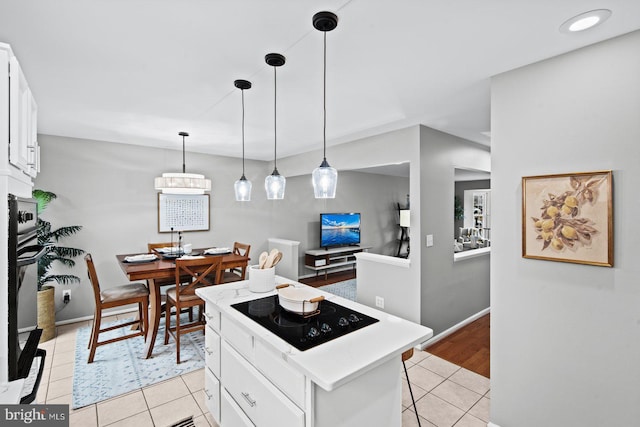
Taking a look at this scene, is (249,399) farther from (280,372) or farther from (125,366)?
(125,366)

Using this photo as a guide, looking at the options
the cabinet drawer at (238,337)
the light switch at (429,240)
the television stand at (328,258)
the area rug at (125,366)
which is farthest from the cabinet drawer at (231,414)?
the television stand at (328,258)

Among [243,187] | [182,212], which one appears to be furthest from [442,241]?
[182,212]

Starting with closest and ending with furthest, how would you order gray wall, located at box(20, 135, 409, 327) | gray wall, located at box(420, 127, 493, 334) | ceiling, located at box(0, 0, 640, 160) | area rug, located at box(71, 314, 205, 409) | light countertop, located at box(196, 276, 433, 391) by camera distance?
light countertop, located at box(196, 276, 433, 391)
ceiling, located at box(0, 0, 640, 160)
area rug, located at box(71, 314, 205, 409)
gray wall, located at box(420, 127, 493, 334)
gray wall, located at box(20, 135, 409, 327)

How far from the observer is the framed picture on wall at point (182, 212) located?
4.52 metres

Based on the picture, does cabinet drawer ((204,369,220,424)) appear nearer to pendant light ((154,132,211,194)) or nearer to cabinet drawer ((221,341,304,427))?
cabinet drawer ((221,341,304,427))

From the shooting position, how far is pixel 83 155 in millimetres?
3947

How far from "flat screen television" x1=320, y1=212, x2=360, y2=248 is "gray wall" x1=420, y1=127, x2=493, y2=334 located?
3.14 m

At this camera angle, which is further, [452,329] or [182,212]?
[182,212]

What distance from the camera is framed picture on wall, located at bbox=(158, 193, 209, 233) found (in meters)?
4.52

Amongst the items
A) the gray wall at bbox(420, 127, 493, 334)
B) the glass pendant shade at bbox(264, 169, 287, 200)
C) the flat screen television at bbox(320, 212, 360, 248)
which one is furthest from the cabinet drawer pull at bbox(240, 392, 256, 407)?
the flat screen television at bbox(320, 212, 360, 248)

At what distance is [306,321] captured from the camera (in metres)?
1.62

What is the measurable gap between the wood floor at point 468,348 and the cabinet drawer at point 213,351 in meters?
2.29

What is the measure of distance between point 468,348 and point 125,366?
138 inches

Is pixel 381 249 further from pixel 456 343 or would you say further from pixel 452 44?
pixel 452 44
